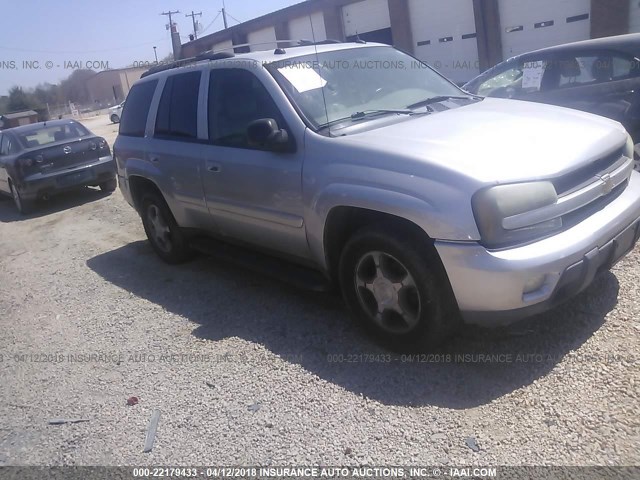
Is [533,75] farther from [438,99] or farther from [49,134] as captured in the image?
[49,134]

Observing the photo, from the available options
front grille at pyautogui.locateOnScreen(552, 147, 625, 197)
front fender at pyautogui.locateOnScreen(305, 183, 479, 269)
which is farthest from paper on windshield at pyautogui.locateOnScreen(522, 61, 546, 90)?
front fender at pyautogui.locateOnScreen(305, 183, 479, 269)

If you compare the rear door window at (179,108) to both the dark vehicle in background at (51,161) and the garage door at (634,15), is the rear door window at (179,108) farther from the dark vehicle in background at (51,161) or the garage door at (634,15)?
the garage door at (634,15)

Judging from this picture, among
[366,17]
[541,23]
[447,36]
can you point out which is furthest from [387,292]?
[366,17]

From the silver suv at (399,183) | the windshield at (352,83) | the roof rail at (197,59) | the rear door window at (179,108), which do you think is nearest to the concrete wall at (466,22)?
the windshield at (352,83)

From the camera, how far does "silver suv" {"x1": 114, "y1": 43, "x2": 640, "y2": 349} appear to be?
3.07m

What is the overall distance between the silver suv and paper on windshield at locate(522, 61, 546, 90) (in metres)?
1.98

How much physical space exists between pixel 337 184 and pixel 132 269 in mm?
3399

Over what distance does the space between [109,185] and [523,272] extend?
31.6 feet

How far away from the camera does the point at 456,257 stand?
3.09 m

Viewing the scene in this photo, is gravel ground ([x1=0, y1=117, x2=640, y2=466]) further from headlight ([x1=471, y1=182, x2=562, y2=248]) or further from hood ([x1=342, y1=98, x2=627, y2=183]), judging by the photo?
hood ([x1=342, y1=98, x2=627, y2=183])

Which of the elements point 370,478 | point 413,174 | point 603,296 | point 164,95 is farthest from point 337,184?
point 164,95

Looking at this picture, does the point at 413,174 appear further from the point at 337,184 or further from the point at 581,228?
the point at 581,228

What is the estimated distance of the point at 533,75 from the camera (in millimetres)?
6477

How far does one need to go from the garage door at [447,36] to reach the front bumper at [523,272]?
19730 mm
